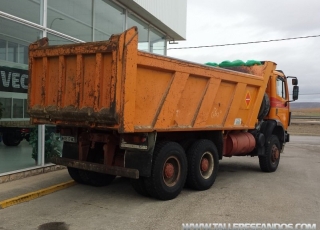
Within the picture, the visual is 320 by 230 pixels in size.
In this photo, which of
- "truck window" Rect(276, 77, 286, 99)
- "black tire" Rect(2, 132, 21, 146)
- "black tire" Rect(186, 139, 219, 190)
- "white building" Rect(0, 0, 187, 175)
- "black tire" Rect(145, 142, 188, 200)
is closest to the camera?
"black tire" Rect(145, 142, 188, 200)

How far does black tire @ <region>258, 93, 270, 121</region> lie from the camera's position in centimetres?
962

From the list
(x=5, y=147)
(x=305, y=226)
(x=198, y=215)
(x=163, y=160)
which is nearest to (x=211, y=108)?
(x=163, y=160)

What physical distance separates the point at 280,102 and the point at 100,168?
20.4ft

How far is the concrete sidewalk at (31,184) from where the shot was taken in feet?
21.8

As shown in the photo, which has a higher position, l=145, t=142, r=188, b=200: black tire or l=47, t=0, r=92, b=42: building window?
l=47, t=0, r=92, b=42: building window

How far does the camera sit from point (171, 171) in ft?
21.5

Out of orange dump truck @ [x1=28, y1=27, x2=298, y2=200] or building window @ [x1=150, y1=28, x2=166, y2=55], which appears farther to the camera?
building window @ [x1=150, y1=28, x2=166, y2=55]

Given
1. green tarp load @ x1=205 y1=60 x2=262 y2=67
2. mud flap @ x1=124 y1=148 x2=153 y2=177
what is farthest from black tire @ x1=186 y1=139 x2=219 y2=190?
green tarp load @ x1=205 y1=60 x2=262 y2=67

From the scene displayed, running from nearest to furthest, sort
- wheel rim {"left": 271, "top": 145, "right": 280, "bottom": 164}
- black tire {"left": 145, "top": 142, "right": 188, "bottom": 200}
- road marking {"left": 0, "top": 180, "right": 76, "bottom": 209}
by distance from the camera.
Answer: road marking {"left": 0, "top": 180, "right": 76, "bottom": 209} → black tire {"left": 145, "top": 142, "right": 188, "bottom": 200} → wheel rim {"left": 271, "top": 145, "right": 280, "bottom": 164}

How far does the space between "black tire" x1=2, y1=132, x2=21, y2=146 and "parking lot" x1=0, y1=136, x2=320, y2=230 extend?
3.24ft

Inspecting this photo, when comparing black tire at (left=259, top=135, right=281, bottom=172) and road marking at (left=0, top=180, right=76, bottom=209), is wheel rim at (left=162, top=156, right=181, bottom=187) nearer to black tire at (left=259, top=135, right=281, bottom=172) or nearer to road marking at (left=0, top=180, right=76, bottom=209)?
road marking at (left=0, top=180, right=76, bottom=209)

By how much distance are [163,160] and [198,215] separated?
113 centimetres

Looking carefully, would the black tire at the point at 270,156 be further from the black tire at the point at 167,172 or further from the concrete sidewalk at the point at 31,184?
the concrete sidewalk at the point at 31,184

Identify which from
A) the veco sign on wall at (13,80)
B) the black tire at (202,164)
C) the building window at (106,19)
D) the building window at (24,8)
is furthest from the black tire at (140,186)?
the building window at (106,19)
